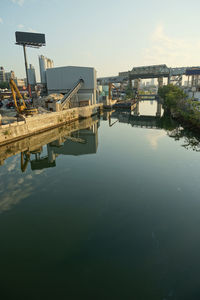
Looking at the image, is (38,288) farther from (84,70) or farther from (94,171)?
(84,70)

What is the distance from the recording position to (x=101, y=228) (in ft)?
38.2

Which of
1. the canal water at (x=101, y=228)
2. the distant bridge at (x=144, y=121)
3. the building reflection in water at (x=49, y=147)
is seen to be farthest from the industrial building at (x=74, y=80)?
the canal water at (x=101, y=228)

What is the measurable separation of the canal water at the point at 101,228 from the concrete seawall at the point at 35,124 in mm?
7178

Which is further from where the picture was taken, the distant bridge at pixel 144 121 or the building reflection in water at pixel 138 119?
the building reflection in water at pixel 138 119

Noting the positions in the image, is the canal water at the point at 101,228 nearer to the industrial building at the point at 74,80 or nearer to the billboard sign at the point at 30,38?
the industrial building at the point at 74,80

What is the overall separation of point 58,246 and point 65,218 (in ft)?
8.37

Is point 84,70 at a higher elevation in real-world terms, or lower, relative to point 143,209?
Answer: higher

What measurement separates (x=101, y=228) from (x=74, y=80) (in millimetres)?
64634

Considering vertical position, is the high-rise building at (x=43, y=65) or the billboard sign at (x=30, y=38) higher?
the billboard sign at (x=30, y=38)

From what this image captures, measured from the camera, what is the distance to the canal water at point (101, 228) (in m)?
8.10

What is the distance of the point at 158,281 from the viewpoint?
8211 millimetres

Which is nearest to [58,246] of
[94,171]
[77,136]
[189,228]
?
[189,228]

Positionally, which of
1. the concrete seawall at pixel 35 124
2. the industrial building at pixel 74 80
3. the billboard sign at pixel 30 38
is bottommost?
the concrete seawall at pixel 35 124

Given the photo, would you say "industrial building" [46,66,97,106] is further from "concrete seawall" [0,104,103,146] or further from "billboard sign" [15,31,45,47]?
"billboard sign" [15,31,45,47]
